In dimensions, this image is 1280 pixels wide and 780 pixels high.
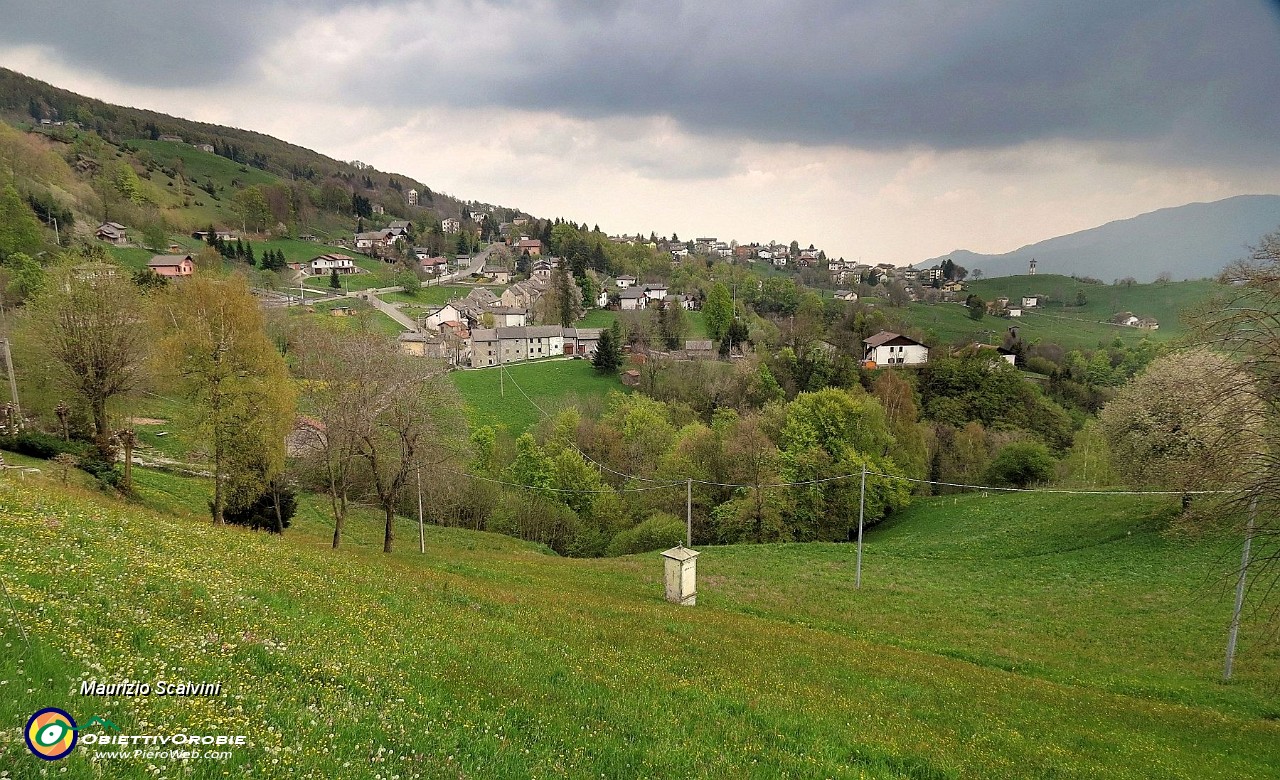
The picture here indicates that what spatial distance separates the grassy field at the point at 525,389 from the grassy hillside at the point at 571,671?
43.8m

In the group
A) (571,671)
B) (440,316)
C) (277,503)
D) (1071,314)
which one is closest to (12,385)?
(277,503)

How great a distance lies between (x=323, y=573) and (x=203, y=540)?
2770 millimetres

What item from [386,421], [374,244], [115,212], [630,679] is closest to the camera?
[630,679]

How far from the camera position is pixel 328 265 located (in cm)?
12494

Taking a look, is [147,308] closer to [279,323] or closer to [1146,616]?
[279,323]

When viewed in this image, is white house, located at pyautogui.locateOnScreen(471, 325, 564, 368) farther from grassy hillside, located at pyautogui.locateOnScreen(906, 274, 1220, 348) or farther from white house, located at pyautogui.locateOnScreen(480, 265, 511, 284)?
grassy hillside, located at pyautogui.locateOnScreen(906, 274, 1220, 348)

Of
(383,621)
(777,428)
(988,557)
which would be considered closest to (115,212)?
(777,428)

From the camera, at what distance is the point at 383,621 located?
381 inches

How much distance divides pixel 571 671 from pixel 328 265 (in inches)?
5461

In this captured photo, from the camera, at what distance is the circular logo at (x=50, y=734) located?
3.91 metres

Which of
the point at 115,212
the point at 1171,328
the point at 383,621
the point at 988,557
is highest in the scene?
the point at 115,212

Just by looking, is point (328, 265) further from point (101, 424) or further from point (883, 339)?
point (883, 339)

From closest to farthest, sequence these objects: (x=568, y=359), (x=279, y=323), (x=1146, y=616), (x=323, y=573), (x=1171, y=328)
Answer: (x=323, y=573), (x=1146, y=616), (x=279, y=323), (x=568, y=359), (x=1171, y=328)

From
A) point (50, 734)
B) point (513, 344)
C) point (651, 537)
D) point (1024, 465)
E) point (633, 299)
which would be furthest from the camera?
point (633, 299)
